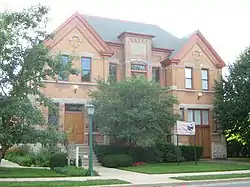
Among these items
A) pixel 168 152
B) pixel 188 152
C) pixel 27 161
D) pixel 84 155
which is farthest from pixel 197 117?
pixel 27 161

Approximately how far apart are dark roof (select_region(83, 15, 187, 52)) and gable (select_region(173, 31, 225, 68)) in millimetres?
922

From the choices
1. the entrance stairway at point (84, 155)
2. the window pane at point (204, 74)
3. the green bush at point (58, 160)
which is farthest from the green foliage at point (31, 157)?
the window pane at point (204, 74)

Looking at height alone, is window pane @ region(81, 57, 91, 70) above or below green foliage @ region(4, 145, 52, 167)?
above

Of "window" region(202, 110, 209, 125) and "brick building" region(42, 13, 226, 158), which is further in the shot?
"window" region(202, 110, 209, 125)

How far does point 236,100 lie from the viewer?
27969 mm

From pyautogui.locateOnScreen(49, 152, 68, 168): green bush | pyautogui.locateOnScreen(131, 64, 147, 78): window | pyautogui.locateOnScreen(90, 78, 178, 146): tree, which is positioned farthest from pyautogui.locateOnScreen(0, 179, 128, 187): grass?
pyautogui.locateOnScreen(131, 64, 147, 78): window

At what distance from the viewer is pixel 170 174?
19000 millimetres

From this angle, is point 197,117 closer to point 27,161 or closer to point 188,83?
point 188,83

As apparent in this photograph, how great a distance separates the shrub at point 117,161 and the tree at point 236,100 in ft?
29.3

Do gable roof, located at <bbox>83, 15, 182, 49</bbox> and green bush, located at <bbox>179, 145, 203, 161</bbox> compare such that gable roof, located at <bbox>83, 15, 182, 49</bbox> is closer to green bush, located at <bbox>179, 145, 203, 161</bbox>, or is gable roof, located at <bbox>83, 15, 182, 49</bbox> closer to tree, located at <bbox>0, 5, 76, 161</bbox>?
green bush, located at <bbox>179, 145, 203, 161</bbox>

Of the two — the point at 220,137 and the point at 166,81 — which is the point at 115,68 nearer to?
the point at 166,81

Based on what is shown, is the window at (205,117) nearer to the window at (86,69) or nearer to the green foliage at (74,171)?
the window at (86,69)

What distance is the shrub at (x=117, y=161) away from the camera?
2327 cm

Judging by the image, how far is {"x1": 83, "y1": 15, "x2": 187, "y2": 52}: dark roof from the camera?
106 ft
